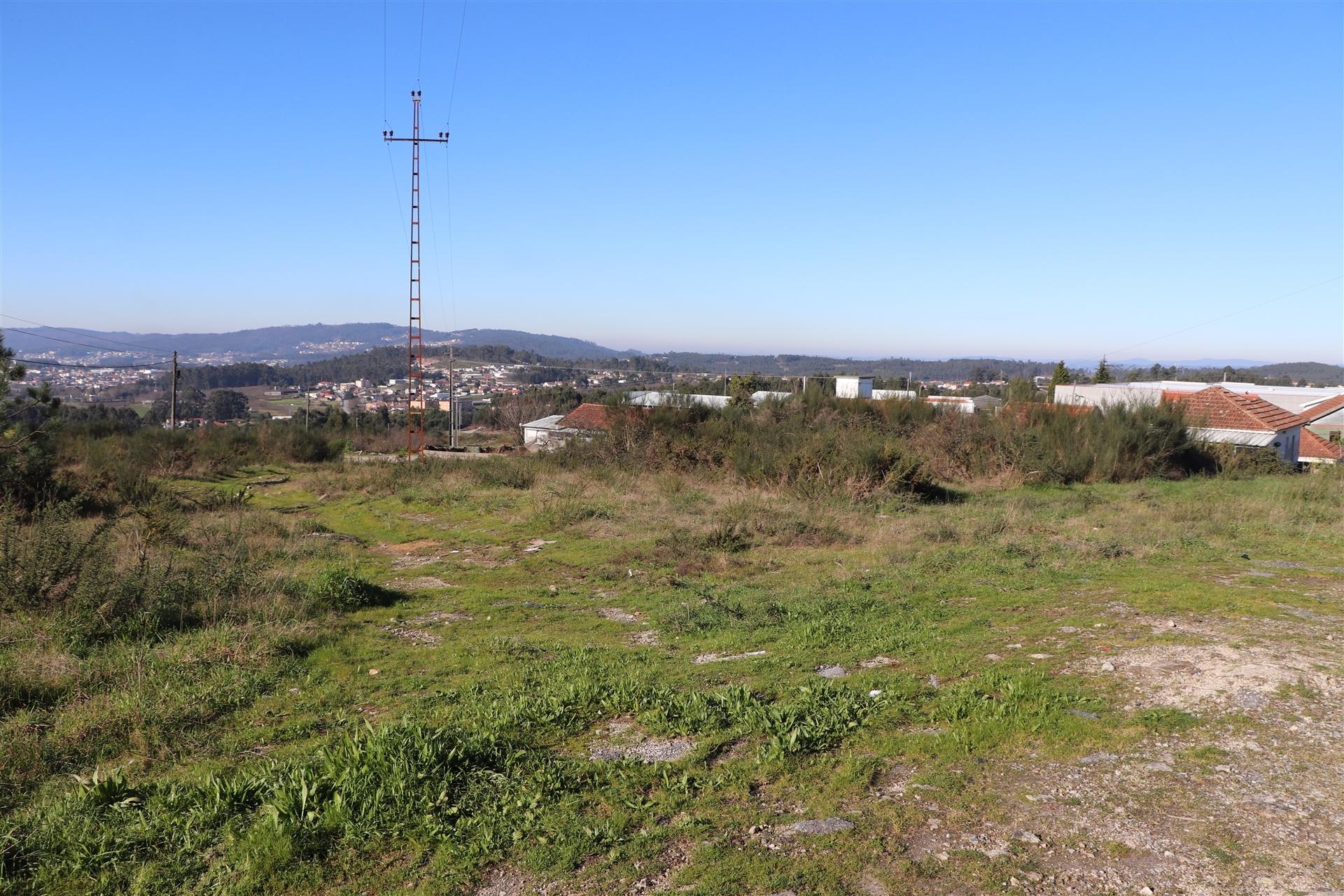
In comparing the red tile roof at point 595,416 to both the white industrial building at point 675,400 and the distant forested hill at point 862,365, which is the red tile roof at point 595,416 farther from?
the distant forested hill at point 862,365

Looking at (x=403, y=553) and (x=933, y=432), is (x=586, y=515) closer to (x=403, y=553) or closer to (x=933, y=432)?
(x=403, y=553)

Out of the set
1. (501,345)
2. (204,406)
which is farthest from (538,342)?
(204,406)

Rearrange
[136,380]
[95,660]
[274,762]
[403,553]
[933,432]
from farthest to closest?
[136,380], [933,432], [403,553], [95,660], [274,762]

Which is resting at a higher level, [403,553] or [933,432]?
[933,432]

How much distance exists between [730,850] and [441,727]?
2.01 m

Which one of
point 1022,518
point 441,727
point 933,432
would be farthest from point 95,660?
point 933,432

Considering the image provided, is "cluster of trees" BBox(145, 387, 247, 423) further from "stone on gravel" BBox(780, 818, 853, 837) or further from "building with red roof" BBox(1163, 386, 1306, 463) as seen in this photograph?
"stone on gravel" BBox(780, 818, 853, 837)

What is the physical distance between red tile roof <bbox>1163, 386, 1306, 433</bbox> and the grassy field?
1530 cm

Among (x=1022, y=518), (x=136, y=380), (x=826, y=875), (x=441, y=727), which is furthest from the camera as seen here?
(x=136, y=380)

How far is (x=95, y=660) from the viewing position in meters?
5.71

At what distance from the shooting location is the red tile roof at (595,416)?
22.4 meters

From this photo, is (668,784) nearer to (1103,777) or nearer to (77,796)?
(1103,777)

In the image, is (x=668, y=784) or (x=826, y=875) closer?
(x=826, y=875)

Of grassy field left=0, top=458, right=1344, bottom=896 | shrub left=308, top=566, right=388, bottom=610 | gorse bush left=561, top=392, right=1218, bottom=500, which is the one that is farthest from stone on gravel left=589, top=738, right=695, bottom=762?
gorse bush left=561, top=392, right=1218, bottom=500
